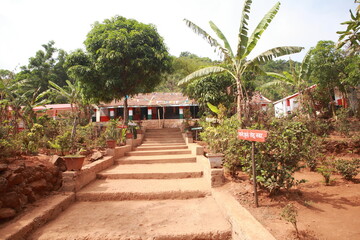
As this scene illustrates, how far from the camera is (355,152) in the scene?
950 centimetres

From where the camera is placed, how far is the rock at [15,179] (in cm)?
338

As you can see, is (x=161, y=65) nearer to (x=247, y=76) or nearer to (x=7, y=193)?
(x=247, y=76)

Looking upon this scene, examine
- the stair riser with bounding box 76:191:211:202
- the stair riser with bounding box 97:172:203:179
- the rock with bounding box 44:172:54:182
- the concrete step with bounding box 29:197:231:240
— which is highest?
the rock with bounding box 44:172:54:182

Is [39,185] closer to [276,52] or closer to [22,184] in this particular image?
[22,184]

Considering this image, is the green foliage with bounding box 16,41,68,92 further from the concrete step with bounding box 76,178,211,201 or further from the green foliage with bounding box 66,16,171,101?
the concrete step with bounding box 76,178,211,201

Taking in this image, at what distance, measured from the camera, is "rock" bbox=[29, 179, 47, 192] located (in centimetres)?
387

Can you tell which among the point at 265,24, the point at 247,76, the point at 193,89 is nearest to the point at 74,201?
the point at 265,24

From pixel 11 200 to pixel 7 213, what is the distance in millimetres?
214

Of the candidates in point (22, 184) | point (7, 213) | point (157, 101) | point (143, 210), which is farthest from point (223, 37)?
point (157, 101)

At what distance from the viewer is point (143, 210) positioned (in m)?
3.90

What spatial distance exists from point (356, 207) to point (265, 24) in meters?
6.64

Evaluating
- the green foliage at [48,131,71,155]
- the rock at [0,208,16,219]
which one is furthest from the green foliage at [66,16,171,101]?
the rock at [0,208,16,219]

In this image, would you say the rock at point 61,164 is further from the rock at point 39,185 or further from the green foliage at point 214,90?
the green foliage at point 214,90

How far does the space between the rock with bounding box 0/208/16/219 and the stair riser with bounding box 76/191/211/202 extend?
1.32 m
